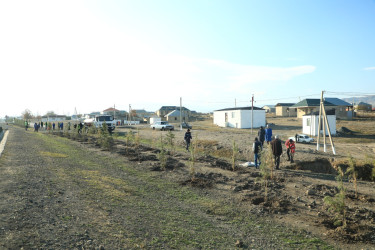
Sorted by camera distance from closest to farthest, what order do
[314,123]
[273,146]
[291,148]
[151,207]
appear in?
1. [151,207]
2. [273,146]
3. [291,148]
4. [314,123]

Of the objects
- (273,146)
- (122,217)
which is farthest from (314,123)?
(122,217)

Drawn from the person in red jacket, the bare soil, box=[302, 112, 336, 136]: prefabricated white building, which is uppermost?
box=[302, 112, 336, 136]: prefabricated white building

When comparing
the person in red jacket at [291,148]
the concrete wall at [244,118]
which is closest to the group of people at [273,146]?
the person in red jacket at [291,148]

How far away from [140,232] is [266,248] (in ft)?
8.47

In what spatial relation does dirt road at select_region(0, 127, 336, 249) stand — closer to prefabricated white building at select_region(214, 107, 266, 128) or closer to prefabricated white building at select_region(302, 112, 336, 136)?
prefabricated white building at select_region(302, 112, 336, 136)

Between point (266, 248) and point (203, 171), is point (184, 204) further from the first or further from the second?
point (203, 171)

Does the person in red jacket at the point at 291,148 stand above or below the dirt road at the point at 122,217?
above

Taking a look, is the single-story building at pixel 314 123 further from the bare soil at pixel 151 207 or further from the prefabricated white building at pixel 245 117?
the bare soil at pixel 151 207

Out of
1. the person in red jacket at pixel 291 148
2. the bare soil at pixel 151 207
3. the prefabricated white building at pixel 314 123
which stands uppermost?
the prefabricated white building at pixel 314 123

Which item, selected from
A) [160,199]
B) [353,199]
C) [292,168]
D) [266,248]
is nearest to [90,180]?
[160,199]

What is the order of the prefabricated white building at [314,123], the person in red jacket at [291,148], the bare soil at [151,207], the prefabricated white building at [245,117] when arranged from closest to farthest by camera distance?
1. the bare soil at [151,207]
2. the person in red jacket at [291,148]
3. the prefabricated white building at [314,123]
4. the prefabricated white building at [245,117]

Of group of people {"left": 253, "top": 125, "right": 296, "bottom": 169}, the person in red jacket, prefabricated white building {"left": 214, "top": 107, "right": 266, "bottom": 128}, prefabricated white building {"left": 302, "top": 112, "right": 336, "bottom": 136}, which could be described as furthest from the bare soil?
prefabricated white building {"left": 214, "top": 107, "right": 266, "bottom": 128}

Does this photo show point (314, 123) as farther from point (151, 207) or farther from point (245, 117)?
point (151, 207)

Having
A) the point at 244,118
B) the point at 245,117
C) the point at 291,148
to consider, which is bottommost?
the point at 291,148
